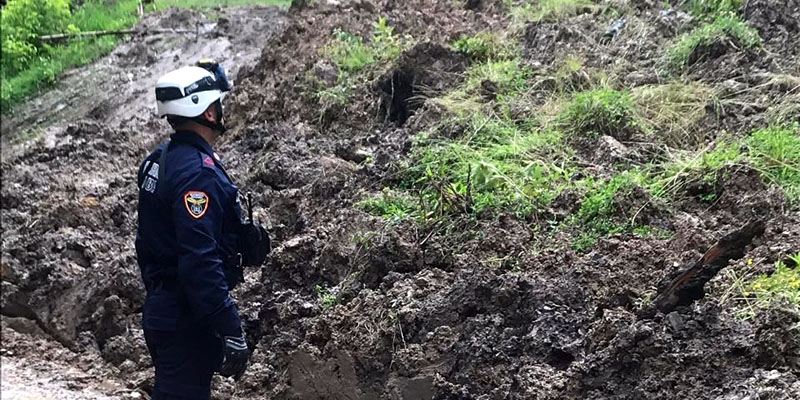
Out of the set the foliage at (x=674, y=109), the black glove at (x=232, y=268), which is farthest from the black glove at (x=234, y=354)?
the foliage at (x=674, y=109)

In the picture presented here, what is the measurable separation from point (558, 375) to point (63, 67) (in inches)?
392

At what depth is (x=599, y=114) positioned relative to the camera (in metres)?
5.45

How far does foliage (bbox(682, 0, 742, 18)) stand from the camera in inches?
253

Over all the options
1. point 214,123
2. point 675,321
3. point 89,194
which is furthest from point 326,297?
point 89,194

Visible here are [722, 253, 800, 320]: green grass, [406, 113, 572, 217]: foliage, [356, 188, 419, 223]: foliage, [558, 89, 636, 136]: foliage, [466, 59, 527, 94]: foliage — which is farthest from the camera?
[466, 59, 527, 94]: foliage

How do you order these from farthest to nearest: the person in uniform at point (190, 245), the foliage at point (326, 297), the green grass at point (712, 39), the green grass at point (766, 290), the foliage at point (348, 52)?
the foliage at point (348, 52) → the green grass at point (712, 39) → the foliage at point (326, 297) → the person in uniform at point (190, 245) → the green grass at point (766, 290)

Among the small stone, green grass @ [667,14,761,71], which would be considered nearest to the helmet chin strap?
the small stone

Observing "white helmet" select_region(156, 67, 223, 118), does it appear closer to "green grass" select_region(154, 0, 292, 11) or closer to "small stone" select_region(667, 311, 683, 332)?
"small stone" select_region(667, 311, 683, 332)

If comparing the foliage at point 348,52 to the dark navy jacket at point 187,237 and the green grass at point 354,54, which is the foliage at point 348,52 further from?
the dark navy jacket at point 187,237

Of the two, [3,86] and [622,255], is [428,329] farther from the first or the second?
[3,86]

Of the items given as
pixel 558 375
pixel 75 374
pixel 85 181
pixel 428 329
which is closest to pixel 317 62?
pixel 85 181

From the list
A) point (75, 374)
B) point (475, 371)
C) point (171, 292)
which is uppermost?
point (171, 292)

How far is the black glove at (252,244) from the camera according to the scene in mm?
3631

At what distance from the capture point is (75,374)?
5172mm
